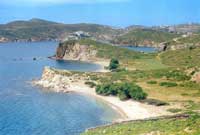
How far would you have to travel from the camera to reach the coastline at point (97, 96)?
256 feet

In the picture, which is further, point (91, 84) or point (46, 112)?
point (91, 84)

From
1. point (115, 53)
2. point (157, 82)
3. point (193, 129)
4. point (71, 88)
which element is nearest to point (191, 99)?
point (157, 82)

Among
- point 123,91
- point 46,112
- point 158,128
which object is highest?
point 158,128

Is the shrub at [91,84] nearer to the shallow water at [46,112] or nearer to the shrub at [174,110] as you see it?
the shallow water at [46,112]

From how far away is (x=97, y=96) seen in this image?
97.0 m

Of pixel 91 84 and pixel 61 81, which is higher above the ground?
pixel 61 81

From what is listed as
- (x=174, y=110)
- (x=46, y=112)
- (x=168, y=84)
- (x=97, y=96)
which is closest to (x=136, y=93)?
(x=97, y=96)

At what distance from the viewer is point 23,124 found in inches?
2852

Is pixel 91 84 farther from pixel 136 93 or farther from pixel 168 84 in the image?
pixel 136 93

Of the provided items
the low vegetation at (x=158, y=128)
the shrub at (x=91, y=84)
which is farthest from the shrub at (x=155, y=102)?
the shrub at (x=91, y=84)

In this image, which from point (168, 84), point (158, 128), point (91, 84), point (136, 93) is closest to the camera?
point (158, 128)

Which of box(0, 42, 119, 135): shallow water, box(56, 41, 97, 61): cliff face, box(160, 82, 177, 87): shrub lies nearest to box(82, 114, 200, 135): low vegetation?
box(0, 42, 119, 135): shallow water

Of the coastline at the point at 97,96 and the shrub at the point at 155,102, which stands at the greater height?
the shrub at the point at 155,102

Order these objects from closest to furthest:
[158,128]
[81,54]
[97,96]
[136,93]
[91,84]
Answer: [158,128] < [136,93] < [97,96] < [91,84] < [81,54]
